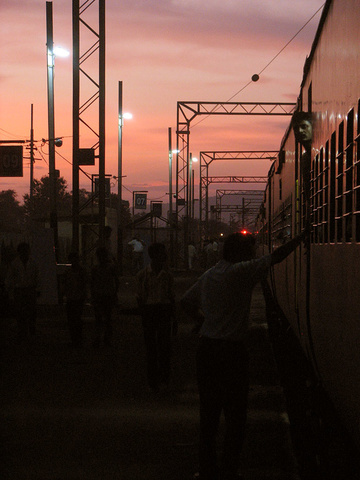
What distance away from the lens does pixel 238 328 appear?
243 inches

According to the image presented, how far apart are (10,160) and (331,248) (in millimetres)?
19250

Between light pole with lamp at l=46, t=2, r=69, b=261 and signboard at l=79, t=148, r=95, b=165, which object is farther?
light pole with lamp at l=46, t=2, r=69, b=261

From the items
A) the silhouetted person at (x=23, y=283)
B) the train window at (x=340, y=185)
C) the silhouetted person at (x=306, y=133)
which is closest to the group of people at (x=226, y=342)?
the train window at (x=340, y=185)

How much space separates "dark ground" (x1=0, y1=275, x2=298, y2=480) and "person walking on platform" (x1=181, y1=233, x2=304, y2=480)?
0.54 meters

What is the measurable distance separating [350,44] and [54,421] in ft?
14.9

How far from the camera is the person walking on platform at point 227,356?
20.1ft

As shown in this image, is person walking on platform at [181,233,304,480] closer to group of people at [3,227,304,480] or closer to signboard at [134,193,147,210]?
group of people at [3,227,304,480]

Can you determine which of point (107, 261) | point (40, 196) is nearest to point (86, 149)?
point (107, 261)

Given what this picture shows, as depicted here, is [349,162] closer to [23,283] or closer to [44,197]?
[23,283]

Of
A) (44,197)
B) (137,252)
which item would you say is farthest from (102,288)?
(44,197)

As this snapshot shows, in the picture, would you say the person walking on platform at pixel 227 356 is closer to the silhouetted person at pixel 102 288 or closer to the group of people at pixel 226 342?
the group of people at pixel 226 342

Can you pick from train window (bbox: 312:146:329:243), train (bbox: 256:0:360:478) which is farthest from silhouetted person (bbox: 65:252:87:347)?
train window (bbox: 312:146:329:243)

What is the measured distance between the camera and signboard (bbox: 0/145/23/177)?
82.1 ft

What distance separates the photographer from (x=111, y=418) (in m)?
8.82
